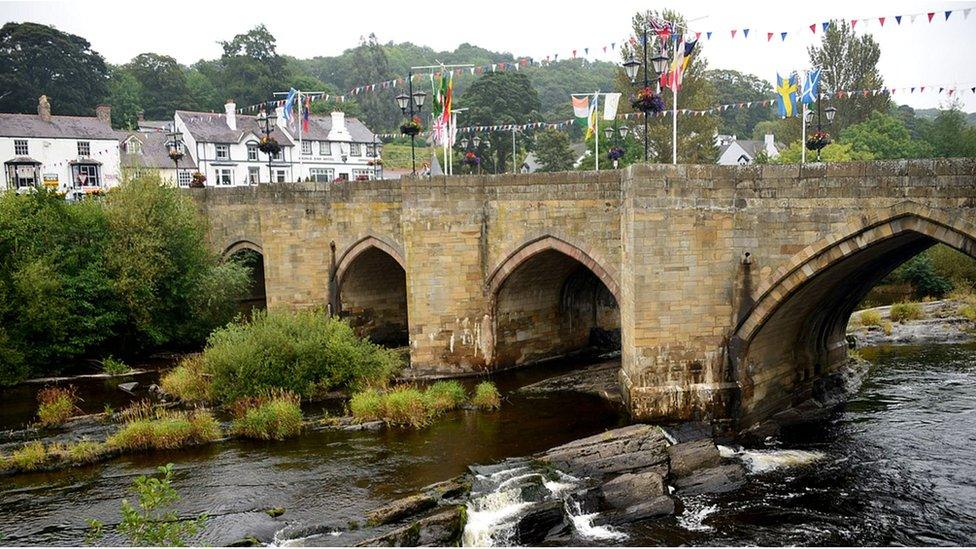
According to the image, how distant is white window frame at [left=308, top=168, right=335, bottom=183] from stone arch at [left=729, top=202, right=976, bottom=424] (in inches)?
1725

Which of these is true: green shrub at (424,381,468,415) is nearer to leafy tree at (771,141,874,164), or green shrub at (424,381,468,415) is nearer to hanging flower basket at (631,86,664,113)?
hanging flower basket at (631,86,664,113)

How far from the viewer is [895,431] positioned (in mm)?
18453

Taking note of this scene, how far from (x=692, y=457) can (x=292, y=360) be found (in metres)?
11.6

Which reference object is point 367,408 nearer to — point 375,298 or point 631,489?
point 631,489

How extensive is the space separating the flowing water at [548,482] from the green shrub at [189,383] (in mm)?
4132

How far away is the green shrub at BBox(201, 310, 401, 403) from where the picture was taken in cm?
2192

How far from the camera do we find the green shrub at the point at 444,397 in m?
20.7

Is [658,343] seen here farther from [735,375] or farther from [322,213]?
[322,213]

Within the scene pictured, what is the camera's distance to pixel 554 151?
192ft

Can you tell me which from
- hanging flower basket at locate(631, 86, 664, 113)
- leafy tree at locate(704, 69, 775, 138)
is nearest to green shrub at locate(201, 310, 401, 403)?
hanging flower basket at locate(631, 86, 664, 113)

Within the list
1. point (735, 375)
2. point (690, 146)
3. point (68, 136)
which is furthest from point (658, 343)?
point (68, 136)

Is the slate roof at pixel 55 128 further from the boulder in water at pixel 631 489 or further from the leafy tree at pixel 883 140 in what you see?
the leafy tree at pixel 883 140

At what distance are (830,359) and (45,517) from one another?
20033 millimetres

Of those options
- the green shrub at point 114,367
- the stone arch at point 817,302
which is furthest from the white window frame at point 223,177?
the stone arch at point 817,302
